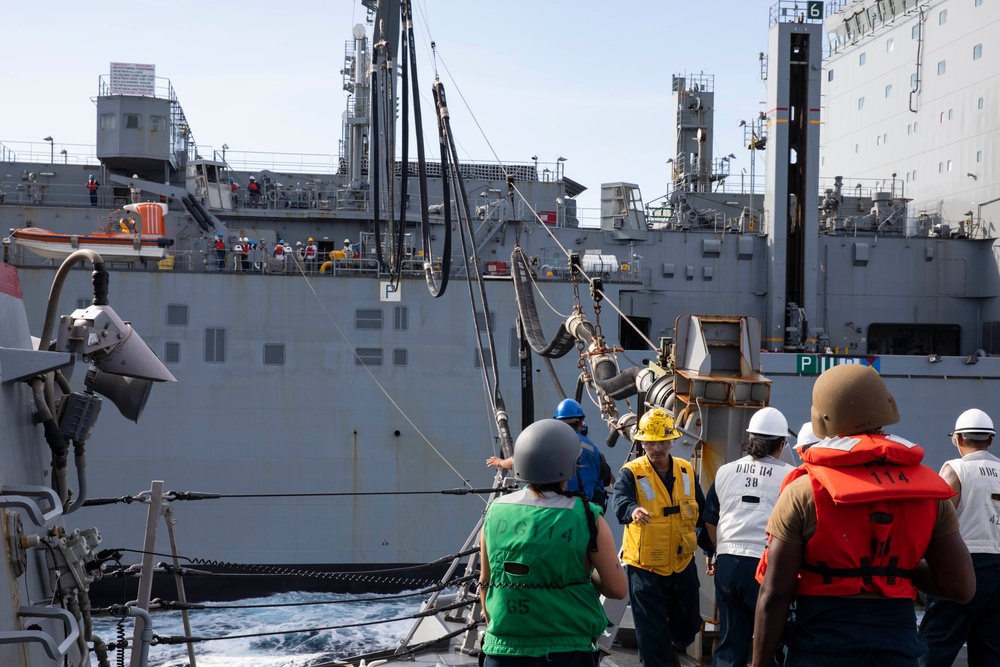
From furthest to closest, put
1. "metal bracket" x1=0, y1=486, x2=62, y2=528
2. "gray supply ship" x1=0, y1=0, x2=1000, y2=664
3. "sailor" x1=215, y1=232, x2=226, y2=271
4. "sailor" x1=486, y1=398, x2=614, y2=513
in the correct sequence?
"sailor" x1=215, y1=232, x2=226, y2=271, "gray supply ship" x1=0, y1=0, x2=1000, y2=664, "sailor" x1=486, y1=398, x2=614, y2=513, "metal bracket" x1=0, y1=486, x2=62, y2=528

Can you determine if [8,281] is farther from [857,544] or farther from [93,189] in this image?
[93,189]

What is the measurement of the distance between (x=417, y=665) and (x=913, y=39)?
76.2 feet

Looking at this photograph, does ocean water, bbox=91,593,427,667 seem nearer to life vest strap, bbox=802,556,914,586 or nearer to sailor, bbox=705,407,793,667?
sailor, bbox=705,407,793,667

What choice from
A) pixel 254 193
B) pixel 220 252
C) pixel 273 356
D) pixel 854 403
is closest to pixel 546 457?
pixel 854 403

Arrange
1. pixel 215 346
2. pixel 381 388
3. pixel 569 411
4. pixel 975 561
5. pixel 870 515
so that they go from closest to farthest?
pixel 870 515 < pixel 975 561 < pixel 569 411 < pixel 215 346 < pixel 381 388

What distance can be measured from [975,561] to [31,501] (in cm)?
352

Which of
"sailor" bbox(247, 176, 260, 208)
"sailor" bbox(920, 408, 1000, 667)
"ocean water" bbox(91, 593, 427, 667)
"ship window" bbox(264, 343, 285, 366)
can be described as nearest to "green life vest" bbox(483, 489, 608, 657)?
"sailor" bbox(920, 408, 1000, 667)

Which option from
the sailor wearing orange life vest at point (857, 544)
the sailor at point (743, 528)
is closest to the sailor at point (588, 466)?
the sailor at point (743, 528)

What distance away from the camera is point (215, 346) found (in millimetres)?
15914

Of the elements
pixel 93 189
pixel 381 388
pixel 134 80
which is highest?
pixel 134 80

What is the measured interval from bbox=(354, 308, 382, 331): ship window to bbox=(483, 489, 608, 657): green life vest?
1372cm

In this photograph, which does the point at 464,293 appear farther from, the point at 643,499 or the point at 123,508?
the point at 643,499

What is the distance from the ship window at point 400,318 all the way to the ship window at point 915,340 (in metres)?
11.3

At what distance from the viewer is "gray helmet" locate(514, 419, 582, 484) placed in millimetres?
2711
